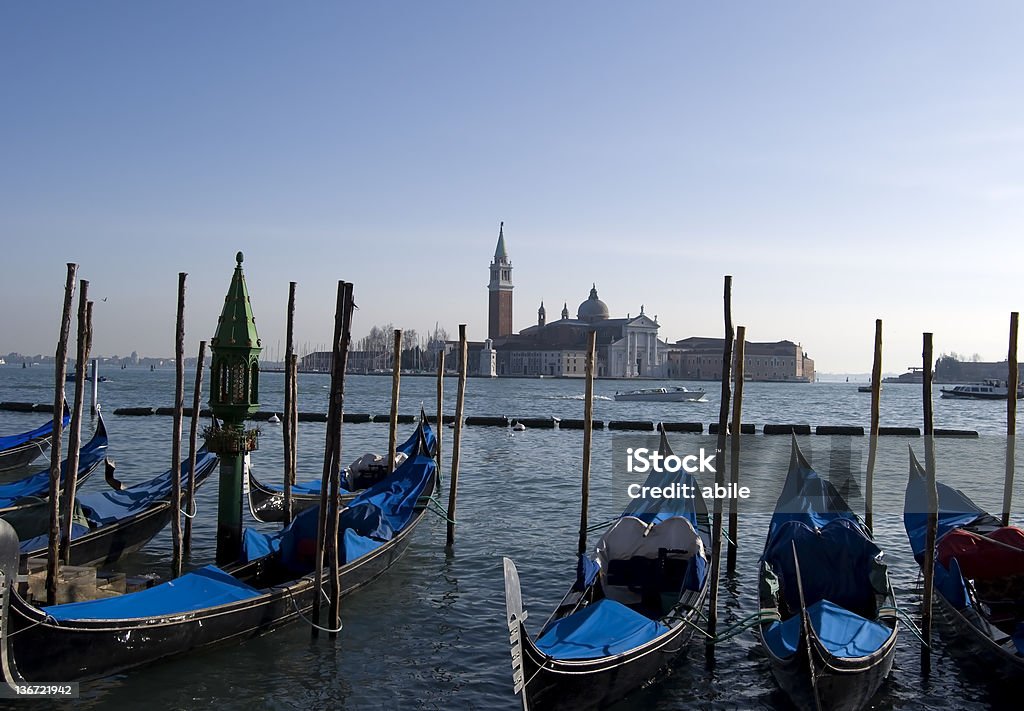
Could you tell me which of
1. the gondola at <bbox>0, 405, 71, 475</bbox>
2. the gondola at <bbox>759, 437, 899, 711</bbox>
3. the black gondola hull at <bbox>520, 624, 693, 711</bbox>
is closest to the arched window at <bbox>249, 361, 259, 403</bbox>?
the black gondola hull at <bbox>520, 624, 693, 711</bbox>

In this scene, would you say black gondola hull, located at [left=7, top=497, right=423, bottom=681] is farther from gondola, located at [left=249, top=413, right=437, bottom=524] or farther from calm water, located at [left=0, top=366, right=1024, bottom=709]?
gondola, located at [left=249, top=413, right=437, bottom=524]

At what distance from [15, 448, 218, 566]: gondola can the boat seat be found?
465 cm

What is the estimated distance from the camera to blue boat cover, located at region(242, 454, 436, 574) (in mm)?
7809

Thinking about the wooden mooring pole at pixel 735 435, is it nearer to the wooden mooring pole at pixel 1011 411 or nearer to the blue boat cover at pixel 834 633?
the blue boat cover at pixel 834 633

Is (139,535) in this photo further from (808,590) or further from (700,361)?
(700,361)

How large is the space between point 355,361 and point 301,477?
350 ft

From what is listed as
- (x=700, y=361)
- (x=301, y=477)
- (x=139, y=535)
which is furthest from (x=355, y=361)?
(x=139, y=535)

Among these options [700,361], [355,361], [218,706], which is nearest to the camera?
[218,706]

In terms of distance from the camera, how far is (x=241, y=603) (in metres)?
6.55

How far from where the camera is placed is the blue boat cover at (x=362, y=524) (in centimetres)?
781

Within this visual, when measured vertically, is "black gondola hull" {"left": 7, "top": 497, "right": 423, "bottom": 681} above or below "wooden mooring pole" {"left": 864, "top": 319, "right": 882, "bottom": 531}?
below

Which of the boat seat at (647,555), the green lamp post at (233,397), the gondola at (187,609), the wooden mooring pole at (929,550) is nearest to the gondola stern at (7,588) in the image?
the gondola at (187,609)

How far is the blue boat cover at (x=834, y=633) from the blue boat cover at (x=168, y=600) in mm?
3939

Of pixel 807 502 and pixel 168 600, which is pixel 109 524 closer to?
pixel 168 600
